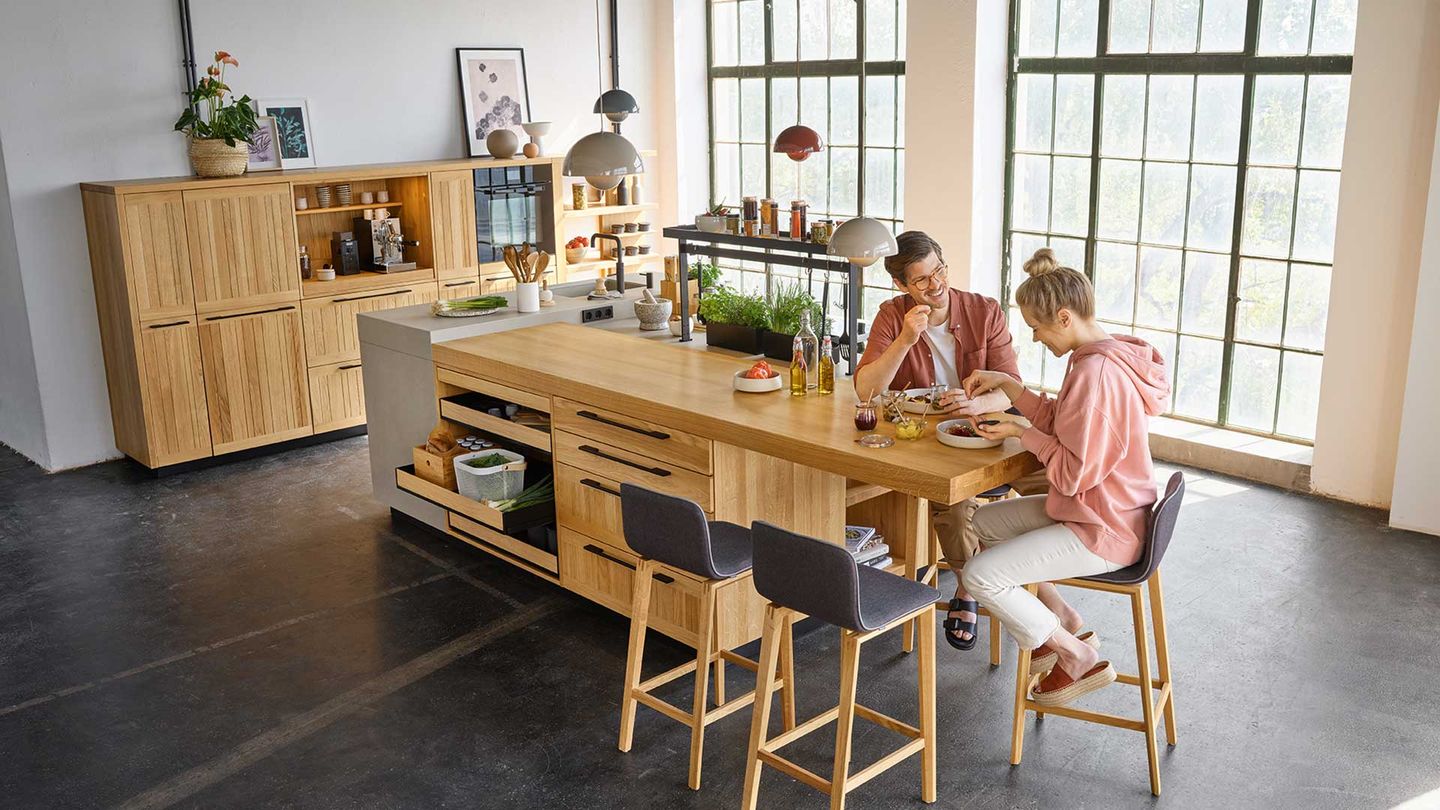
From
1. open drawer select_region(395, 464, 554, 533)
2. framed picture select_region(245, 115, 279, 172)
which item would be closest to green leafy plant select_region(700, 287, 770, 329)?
open drawer select_region(395, 464, 554, 533)

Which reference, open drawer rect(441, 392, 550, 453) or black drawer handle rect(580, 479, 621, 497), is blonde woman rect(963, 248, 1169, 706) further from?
open drawer rect(441, 392, 550, 453)

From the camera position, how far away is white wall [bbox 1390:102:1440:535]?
5332 millimetres

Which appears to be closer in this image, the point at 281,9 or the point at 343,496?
the point at 343,496

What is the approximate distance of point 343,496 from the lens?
6.46 meters

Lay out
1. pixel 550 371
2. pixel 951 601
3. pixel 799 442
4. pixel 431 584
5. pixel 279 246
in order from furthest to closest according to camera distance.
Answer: pixel 279 246, pixel 431 584, pixel 550 371, pixel 951 601, pixel 799 442

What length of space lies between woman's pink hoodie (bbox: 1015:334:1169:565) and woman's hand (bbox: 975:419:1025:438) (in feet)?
0.30

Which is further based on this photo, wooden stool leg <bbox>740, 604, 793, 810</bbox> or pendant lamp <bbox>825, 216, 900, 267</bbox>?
pendant lamp <bbox>825, 216, 900, 267</bbox>

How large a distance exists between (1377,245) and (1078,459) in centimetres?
325

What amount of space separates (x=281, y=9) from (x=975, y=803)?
6.23 meters

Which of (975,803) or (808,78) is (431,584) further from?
(808,78)

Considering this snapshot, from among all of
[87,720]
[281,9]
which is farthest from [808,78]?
[87,720]

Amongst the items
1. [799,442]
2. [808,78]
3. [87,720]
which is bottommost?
[87,720]

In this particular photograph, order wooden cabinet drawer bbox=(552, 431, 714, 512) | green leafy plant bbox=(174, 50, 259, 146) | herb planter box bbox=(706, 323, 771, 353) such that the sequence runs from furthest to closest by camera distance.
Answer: green leafy plant bbox=(174, 50, 259, 146)
herb planter box bbox=(706, 323, 771, 353)
wooden cabinet drawer bbox=(552, 431, 714, 512)

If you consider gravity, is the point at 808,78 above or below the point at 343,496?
above
